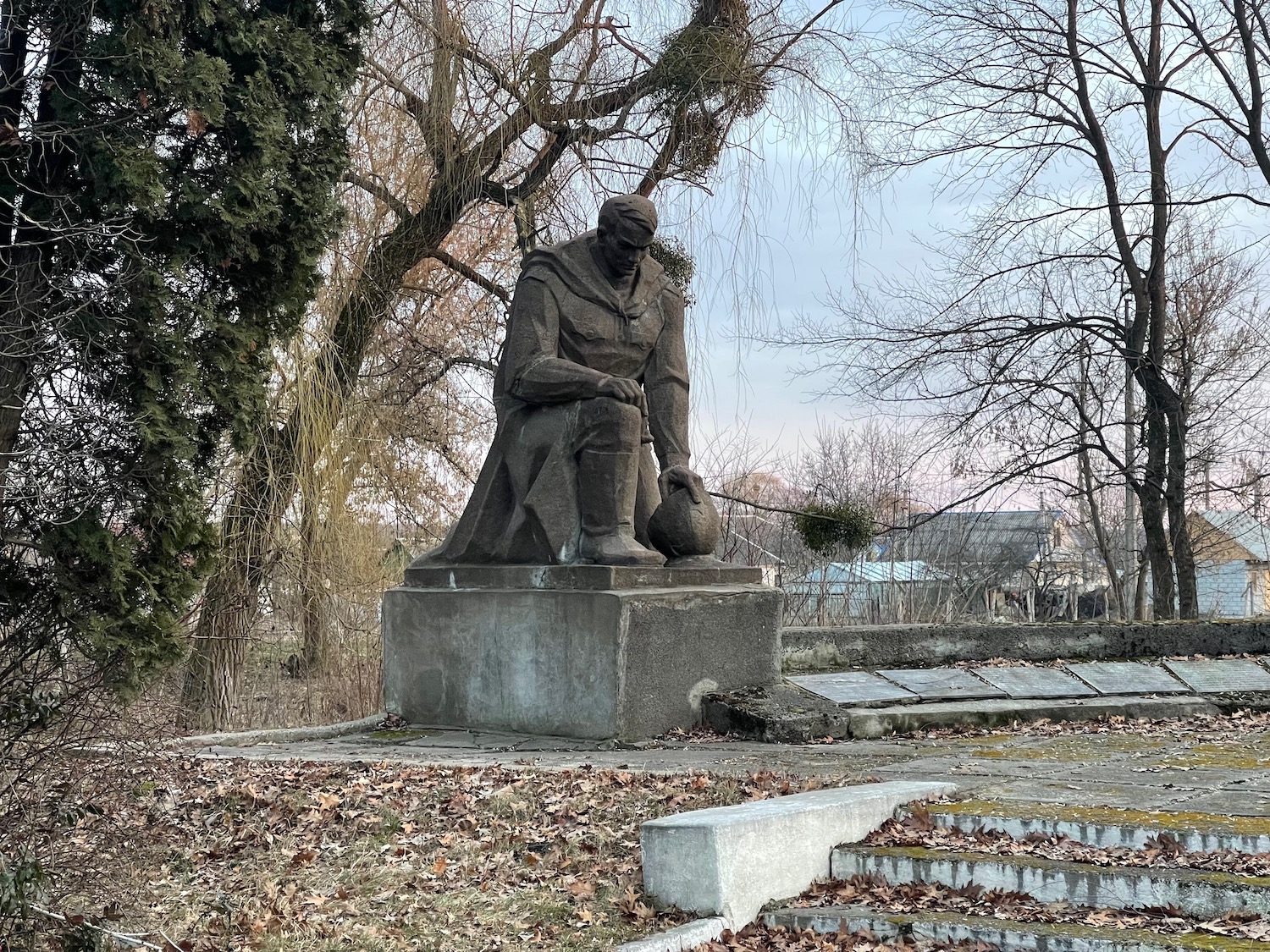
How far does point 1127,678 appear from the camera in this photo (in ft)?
31.3

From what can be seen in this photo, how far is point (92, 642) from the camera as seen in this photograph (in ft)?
18.4

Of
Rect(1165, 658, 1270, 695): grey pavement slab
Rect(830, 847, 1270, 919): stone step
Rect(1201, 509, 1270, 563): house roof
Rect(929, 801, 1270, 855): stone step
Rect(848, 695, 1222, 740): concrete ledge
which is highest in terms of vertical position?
Rect(1201, 509, 1270, 563): house roof

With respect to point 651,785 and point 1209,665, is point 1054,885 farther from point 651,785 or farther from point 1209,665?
point 1209,665

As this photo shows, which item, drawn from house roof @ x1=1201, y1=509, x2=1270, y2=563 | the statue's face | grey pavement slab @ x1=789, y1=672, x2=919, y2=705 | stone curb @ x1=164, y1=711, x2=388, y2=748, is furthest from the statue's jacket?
house roof @ x1=1201, y1=509, x2=1270, y2=563

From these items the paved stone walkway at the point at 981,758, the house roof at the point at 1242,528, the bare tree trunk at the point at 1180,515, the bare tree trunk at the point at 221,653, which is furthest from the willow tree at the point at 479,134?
the house roof at the point at 1242,528

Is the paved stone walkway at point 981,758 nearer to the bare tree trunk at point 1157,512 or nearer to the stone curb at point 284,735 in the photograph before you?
the stone curb at point 284,735

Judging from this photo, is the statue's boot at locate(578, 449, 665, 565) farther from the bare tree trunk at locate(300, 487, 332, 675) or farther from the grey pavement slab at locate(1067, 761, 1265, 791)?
the bare tree trunk at locate(300, 487, 332, 675)

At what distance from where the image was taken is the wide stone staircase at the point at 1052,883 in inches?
166

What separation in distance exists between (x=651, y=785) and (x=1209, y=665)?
5610mm

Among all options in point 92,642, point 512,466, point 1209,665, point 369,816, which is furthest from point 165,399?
point 1209,665

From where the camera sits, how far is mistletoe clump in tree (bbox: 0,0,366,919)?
559 cm

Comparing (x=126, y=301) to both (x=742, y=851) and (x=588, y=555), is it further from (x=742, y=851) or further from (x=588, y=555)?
(x=742, y=851)

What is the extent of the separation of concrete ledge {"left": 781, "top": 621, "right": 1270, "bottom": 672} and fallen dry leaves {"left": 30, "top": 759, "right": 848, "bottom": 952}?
145 inches

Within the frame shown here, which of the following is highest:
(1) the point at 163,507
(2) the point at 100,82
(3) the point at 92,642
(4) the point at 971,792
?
(2) the point at 100,82
